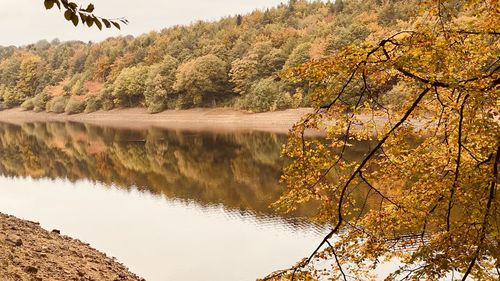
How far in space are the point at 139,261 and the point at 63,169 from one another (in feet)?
77.7

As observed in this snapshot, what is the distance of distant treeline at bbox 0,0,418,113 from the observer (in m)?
70.8

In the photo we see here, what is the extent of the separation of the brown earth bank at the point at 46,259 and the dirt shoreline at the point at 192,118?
38.3 m

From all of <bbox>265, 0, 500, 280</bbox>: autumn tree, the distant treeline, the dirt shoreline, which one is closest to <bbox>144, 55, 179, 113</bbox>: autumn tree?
the distant treeline

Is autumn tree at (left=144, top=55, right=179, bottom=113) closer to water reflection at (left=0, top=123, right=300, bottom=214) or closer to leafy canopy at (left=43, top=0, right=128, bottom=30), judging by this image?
water reflection at (left=0, top=123, right=300, bottom=214)

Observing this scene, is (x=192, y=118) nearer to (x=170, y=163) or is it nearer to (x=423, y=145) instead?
(x=170, y=163)

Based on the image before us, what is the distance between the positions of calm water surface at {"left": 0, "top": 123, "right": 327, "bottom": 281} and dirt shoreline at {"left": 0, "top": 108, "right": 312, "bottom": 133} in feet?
49.4

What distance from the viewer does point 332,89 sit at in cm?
524

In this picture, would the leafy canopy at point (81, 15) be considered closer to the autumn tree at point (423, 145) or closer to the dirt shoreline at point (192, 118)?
the autumn tree at point (423, 145)

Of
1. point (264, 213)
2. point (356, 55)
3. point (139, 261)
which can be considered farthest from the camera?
point (264, 213)

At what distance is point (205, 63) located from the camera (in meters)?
80.7

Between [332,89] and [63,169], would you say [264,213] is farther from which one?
[63,169]

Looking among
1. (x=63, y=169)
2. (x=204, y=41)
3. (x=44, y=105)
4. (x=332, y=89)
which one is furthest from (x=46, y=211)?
(x=44, y=105)

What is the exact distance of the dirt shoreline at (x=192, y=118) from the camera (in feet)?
207

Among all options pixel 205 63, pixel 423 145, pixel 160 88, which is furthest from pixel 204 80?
pixel 423 145
